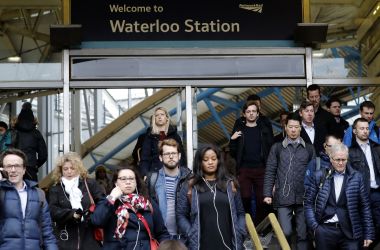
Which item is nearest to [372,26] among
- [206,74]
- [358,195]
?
[206,74]

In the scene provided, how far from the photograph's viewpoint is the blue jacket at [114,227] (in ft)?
29.1

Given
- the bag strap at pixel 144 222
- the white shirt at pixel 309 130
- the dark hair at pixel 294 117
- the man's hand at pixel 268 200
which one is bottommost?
the bag strap at pixel 144 222

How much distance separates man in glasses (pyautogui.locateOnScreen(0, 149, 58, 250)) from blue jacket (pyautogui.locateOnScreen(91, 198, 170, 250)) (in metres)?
0.47

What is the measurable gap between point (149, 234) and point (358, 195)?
2471mm

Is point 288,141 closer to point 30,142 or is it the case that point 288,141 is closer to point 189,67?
point 189,67

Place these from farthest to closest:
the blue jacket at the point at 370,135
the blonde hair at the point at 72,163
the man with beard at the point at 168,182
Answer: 1. the blue jacket at the point at 370,135
2. the blonde hair at the point at 72,163
3. the man with beard at the point at 168,182

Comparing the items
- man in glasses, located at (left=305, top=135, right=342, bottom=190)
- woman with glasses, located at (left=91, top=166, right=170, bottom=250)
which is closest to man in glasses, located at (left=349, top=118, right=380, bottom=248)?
man in glasses, located at (left=305, top=135, right=342, bottom=190)

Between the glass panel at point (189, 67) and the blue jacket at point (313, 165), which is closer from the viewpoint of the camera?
the blue jacket at point (313, 165)

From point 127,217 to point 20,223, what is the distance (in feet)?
3.12

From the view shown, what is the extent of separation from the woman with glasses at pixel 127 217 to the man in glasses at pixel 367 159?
2.79 m

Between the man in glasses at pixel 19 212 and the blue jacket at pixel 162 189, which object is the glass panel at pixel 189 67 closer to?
the blue jacket at pixel 162 189

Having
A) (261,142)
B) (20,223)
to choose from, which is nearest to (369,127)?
(261,142)

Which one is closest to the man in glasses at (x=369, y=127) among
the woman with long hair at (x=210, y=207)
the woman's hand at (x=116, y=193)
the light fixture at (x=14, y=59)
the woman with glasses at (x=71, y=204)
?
the woman with long hair at (x=210, y=207)

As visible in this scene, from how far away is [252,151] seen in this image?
11.8 meters
